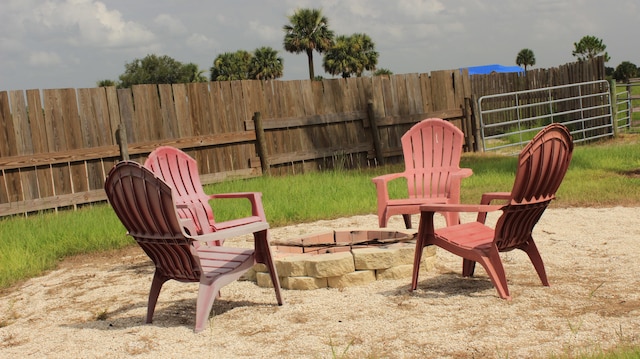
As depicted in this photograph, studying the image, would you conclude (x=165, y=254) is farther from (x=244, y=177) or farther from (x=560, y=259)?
(x=244, y=177)

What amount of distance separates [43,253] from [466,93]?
9.21 metres

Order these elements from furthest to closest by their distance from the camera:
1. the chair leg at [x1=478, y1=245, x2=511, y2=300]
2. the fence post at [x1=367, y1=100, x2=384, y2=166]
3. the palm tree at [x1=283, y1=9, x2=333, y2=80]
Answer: the palm tree at [x1=283, y1=9, x2=333, y2=80] → the fence post at [x1=367, y1=100, x2=384, y2=166] → the chair leg at [x1=478, y1=245, x2=511, y2=300]

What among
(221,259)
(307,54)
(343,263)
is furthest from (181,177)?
(307,54)

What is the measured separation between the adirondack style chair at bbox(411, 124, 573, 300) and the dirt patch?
25 centimetres

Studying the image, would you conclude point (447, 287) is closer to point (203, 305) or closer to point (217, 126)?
point (203, 305)

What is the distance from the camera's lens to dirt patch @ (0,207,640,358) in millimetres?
3738

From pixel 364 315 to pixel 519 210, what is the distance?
1.13m

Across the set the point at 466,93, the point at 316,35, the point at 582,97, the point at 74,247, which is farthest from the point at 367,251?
the point at 316,35

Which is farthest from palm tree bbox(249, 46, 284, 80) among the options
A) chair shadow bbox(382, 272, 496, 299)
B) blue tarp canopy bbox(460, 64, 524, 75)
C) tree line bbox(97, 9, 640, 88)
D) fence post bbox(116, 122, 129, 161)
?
chair shadow bbox(382, 272, 496, 299)

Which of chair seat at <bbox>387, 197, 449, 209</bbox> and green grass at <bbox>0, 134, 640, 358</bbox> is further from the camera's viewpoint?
green grass at <bbox>0, 134, 640, 358</bbox>

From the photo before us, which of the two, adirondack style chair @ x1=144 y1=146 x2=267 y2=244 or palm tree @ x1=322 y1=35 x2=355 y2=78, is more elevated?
palm tree @ x1=322 y1=35 x2=355 y2=78

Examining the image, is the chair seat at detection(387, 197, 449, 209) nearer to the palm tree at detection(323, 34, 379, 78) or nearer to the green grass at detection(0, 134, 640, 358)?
the green grass at detection(0, 134, 640, 358)

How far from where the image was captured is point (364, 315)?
438 centimetres

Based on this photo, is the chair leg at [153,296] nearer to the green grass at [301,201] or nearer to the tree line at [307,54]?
the green grass at [301,201]
